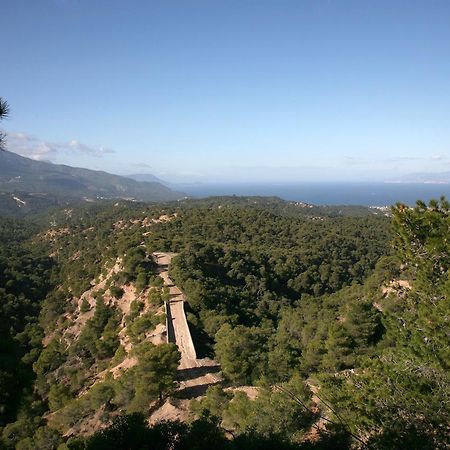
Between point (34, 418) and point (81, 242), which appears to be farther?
point (81, 242)

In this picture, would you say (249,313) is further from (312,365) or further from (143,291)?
(312,365)

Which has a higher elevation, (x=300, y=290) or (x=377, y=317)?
(x=377, y=317)

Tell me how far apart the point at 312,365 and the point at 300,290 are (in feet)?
88.5

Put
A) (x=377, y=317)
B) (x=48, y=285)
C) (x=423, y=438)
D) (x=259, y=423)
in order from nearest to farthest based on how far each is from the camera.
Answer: (x=423, y=438) < (x=259, y=423) < (x=377, y=317) < (x=48, y=285)

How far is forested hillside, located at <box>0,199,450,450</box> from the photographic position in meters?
Answer: 9.16

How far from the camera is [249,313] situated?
33.5 meters

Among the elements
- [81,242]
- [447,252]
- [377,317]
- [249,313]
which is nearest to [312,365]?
[377,317]

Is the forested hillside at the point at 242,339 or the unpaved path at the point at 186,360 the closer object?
the forested hillside at the point at 242,339

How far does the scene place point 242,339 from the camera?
19281 millimetres

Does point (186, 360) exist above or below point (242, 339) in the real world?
below

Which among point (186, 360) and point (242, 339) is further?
point (186, 360)

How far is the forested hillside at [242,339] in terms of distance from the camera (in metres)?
9.16

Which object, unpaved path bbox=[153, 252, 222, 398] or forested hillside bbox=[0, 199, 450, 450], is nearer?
forested hillside bbox=[0, 199, 450, 450]

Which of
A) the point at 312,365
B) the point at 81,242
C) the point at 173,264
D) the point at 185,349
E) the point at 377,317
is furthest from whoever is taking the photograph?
the point at 81,242
